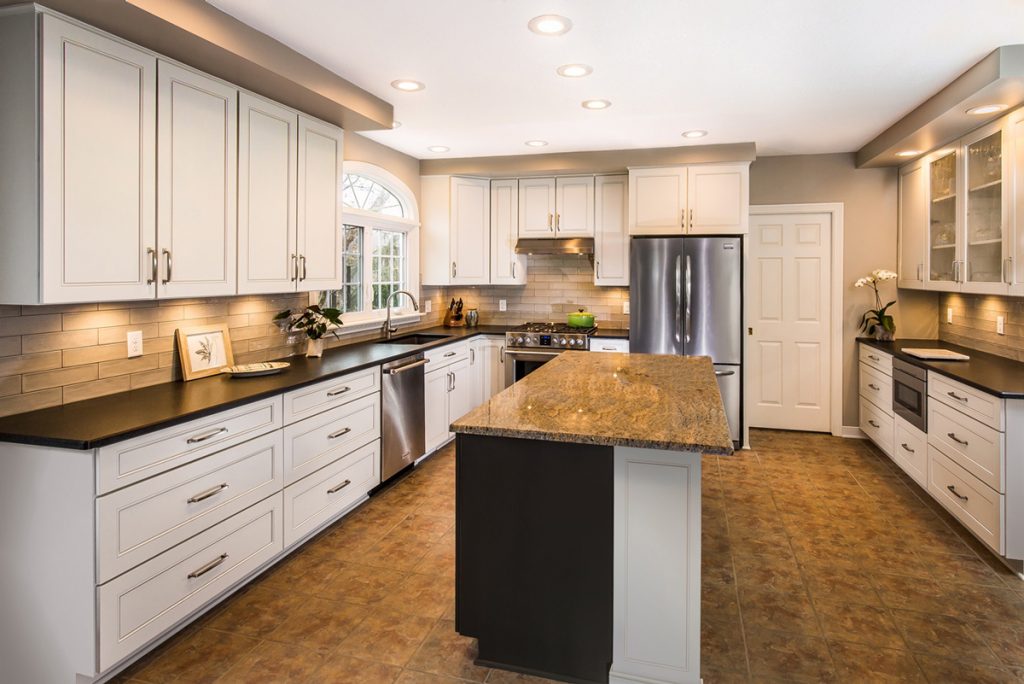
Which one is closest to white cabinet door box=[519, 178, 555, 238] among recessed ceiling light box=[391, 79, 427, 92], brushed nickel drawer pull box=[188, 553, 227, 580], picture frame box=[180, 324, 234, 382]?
recessed ceiling light box=[391, 79, 427, 92]

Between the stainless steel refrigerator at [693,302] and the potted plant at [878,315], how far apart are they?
1163 millimetres

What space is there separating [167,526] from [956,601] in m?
3.18

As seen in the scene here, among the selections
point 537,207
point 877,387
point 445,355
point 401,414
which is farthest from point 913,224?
point 401,414

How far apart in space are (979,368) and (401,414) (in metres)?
3.42

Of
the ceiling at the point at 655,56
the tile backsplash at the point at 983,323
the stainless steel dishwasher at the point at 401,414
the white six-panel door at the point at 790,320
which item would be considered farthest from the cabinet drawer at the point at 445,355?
the tile backsplash at the point at 983,323

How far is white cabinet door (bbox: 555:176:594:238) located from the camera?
17.9 ft

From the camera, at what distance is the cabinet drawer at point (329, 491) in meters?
2.99

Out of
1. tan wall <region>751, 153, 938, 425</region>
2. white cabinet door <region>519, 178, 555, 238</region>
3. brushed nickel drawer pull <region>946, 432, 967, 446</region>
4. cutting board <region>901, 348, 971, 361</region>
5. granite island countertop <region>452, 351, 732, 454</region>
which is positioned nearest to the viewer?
granite island countertop <region>452, 351, 732, 454</region>

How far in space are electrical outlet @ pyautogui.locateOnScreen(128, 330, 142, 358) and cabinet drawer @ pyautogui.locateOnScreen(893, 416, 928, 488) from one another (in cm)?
433

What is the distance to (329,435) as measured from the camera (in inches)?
128

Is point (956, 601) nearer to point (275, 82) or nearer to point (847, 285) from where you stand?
point (847, 285)

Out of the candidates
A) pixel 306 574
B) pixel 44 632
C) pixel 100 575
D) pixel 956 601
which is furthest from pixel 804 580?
pixel 44 632

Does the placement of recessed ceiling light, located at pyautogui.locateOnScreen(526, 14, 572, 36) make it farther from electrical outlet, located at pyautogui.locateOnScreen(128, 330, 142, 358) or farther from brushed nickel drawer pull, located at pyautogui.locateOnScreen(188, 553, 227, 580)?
brushed nickel drawer pull, located at pyautogui.locateOnScreen(188, 553, 227, 580)

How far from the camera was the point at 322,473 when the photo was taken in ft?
10.6
